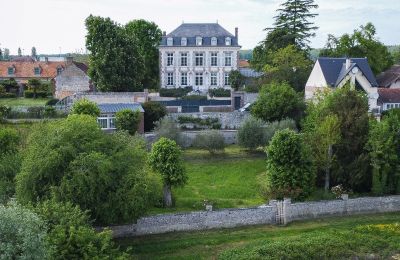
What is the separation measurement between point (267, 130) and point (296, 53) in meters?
18.6

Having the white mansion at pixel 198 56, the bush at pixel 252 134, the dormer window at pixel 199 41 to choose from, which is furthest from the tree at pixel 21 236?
the dormer window at pixel 199 41

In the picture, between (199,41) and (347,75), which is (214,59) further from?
(347,75)

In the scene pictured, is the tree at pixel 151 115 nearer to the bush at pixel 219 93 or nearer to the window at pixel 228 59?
the bush at pixel 219 93

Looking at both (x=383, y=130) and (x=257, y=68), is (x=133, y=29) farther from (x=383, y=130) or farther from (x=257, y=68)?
(x=383, y=130)

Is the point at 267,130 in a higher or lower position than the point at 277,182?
higher

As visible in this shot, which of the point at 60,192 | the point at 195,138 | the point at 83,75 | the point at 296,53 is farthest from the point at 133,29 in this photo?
the point at 60,192

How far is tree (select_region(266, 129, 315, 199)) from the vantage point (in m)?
28.1

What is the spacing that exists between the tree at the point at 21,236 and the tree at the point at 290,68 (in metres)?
32.9

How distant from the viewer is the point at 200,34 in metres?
58.8

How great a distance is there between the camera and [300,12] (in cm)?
5903

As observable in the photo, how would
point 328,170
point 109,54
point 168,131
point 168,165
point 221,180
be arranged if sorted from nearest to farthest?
1. point 168,165
2. point 328,170
3. point 221,180
4. point 168,131
5. point 109,54

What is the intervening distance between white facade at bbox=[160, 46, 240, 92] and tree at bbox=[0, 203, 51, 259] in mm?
42691

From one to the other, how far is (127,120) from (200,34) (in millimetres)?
23763

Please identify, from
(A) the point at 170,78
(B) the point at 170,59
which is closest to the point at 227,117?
(A) the point at 170,78
